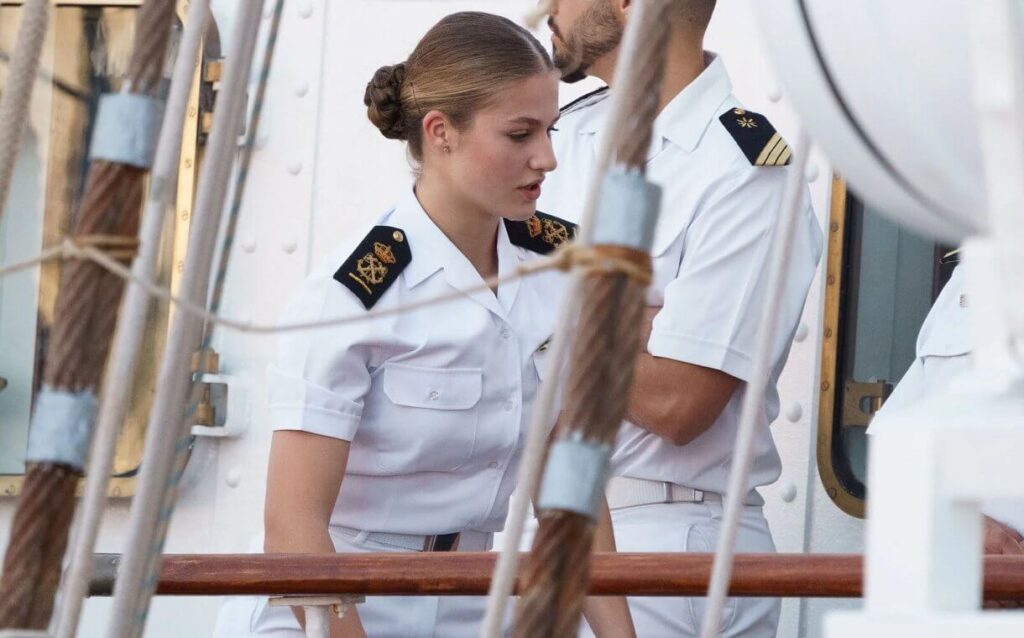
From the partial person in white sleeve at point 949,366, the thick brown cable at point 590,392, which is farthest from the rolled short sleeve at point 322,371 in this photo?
the thick brown cable at point 590,392

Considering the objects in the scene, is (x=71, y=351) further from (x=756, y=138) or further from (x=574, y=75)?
(x=574, y=75)

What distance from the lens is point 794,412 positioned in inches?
99.4

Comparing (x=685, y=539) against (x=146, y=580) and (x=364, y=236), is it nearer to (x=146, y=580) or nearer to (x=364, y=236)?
(x=364, y=236)

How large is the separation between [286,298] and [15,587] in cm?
188

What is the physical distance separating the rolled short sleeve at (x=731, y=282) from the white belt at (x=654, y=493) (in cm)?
19

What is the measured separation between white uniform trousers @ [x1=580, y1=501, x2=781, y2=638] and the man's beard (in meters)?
0.69

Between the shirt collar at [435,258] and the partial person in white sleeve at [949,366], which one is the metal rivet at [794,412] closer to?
the partial person in white sleeve at [949,366]

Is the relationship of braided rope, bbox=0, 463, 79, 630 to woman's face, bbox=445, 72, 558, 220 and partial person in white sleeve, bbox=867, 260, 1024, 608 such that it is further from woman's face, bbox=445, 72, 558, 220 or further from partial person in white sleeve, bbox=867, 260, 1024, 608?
partial person in white sleeve, bbox=867, 260, 1024, 608

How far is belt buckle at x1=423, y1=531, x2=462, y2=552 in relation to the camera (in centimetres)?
208

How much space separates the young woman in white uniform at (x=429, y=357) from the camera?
6.55 feet

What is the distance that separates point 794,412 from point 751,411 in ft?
3.98

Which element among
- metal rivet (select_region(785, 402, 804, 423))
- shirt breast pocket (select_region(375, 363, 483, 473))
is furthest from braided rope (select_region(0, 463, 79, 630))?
metal rivet (select_region(785, 402, 804, 423))

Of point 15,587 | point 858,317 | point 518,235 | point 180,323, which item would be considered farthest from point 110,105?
point 858,317

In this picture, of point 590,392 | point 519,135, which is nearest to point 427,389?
point 519,135
